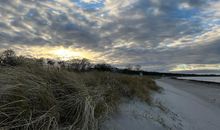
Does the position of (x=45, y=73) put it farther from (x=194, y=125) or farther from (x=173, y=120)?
(x=194, y=125)

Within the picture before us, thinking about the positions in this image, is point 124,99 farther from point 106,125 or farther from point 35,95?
point 35,95

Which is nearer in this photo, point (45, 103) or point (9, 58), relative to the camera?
point (45, 103)

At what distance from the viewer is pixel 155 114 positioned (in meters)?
8.07

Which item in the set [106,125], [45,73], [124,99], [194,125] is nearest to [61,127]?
[106,125]

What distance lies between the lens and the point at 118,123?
6.00m

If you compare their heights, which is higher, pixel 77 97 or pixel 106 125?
pixel 77 97

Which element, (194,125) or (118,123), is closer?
(118,123)

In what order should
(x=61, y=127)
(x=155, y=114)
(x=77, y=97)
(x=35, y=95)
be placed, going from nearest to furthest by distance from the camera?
1. (x=61, y=127)
2. (x=35, y=95)
3. (x=77, y=97)
4. (x=155, y=114)

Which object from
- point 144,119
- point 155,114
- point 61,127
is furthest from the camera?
point 155,114

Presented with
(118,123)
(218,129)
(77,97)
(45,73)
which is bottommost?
(218,129)

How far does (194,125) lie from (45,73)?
4.81m

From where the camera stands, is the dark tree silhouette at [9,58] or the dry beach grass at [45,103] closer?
the dry beach grass at [45,103]

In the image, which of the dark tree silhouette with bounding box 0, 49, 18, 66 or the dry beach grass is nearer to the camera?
the dry beach grass

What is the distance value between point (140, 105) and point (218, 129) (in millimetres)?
2390
